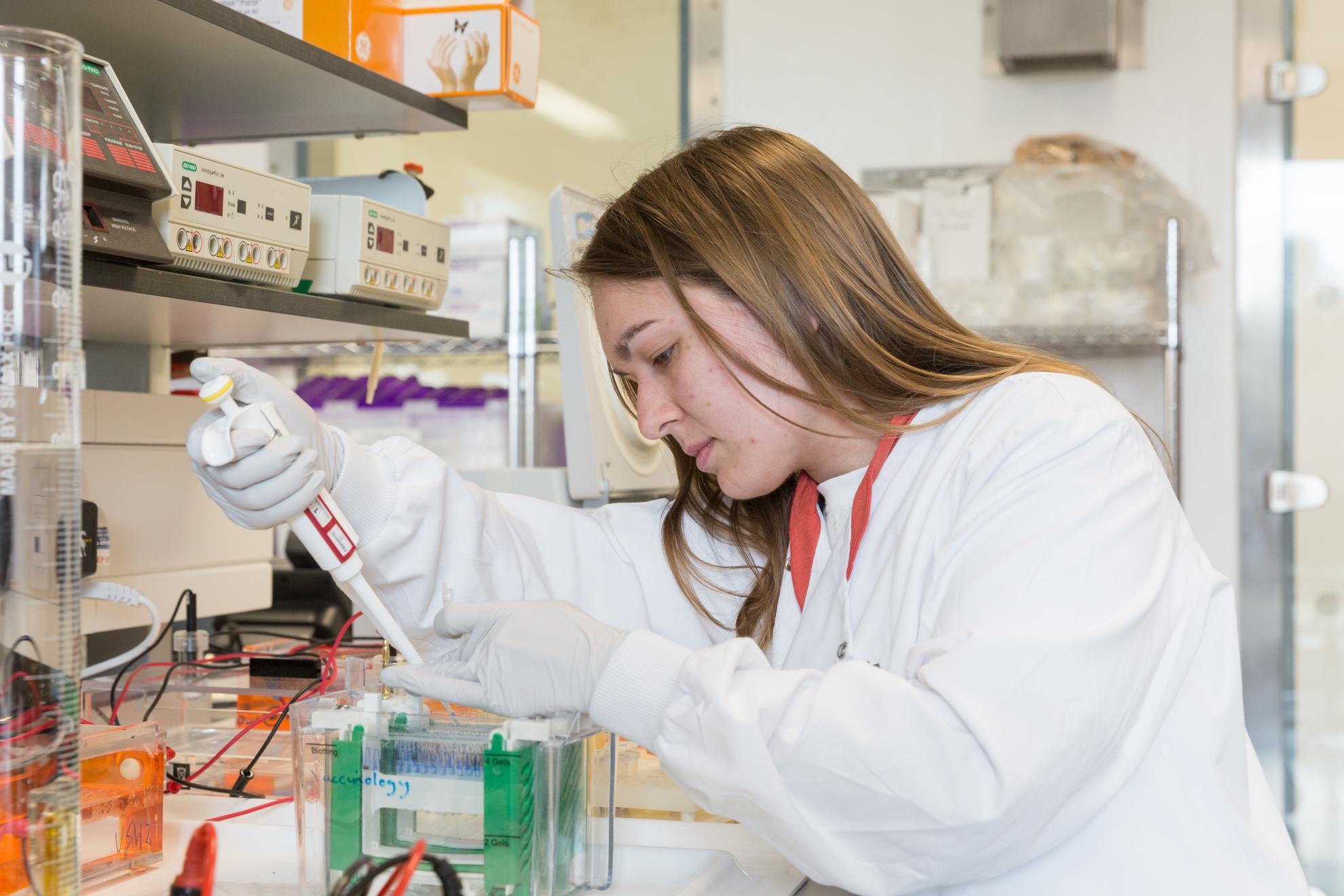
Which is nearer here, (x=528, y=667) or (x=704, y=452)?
(x=528, y=667)

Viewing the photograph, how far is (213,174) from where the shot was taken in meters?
1.27

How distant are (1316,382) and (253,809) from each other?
2489 millimetres

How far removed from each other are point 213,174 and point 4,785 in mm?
732

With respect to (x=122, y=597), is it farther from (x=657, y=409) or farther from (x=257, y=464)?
(x=657, y=409)

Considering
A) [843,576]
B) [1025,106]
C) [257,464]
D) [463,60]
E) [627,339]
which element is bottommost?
[843,576]

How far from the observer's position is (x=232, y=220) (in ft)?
4.25

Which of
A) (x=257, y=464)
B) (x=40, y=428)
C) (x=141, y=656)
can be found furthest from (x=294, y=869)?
(x=141, y=656)

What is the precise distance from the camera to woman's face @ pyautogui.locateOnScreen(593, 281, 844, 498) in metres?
1.14

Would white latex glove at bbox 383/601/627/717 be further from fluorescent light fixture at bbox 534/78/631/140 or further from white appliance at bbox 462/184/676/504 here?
fluorescent light fixture at bbox 534/78/631/140

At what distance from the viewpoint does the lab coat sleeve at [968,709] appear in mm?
822

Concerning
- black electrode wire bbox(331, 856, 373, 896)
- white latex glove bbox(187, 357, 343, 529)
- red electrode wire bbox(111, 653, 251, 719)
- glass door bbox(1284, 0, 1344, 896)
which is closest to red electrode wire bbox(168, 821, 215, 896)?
black electrode wire bbox(331, 856, 373, 896)

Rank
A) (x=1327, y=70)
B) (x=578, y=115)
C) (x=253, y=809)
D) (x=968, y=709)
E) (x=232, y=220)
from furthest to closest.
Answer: (x=578, y=115)
(x=1327, y=70)
(x=232, y=220)
(x=253, y=809)
(x=968, y=709)

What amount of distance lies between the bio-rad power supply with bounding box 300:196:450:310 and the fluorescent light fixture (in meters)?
1.69

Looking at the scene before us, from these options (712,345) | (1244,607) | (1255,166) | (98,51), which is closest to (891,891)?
(712,345)
